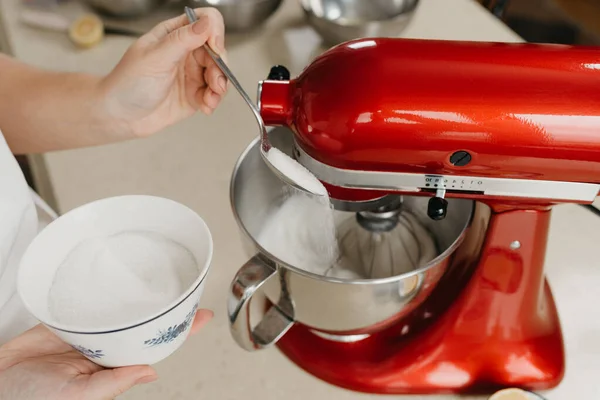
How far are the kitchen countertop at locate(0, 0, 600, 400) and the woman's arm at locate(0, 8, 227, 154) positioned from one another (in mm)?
92

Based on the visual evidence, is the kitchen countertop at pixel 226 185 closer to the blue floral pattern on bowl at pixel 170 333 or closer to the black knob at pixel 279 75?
the blue floral pattern on bowl at pixel 170 333

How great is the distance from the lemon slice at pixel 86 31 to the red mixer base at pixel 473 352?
0.72 m

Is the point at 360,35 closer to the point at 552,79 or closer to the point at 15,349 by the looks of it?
the point at 552,79

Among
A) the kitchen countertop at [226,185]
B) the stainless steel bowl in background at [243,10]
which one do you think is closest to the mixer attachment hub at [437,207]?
the kitchen countertop at [226,185]

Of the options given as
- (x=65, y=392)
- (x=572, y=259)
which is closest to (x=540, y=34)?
(x=572, y=259)

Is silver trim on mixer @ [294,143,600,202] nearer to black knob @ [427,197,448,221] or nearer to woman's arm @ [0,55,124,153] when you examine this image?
black knob @ [427,197,448,221]

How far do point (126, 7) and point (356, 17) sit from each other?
0.42 metres

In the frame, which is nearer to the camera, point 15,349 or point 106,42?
point 15,349

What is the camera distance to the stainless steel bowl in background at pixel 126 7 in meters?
1.08

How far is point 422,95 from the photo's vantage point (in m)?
0.45

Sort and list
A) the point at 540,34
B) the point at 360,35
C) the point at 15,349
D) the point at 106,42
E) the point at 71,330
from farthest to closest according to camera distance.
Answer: the point at 540,34, the point at 106,42, the point at 360,35, the point at 15,349, the point at 71,330

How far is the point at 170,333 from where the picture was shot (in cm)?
49

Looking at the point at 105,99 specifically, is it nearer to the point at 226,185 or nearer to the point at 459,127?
the point at 226,185

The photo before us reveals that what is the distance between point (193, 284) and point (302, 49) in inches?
26.6
